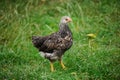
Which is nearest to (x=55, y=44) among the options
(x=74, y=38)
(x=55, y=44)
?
(x=55, y=44)

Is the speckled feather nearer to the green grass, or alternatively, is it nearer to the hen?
the hen

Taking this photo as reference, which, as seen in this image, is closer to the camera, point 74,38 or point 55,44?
point 55,44

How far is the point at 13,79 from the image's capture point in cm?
598

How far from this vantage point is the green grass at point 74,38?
6.31 meters

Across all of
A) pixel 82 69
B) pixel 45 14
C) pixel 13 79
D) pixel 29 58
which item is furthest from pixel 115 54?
pixel 45 14

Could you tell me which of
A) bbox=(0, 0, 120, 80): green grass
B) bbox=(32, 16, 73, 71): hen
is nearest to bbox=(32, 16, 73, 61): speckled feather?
bbox=(32, 16, 73, 71): hen

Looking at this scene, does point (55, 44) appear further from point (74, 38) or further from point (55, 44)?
point (74, 38)

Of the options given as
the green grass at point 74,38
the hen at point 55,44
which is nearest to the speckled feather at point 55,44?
the hen at point 55,44

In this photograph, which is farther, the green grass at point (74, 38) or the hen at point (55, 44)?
the hen at point (55, 44)

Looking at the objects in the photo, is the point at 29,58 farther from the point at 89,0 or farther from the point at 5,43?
the point at 89,0

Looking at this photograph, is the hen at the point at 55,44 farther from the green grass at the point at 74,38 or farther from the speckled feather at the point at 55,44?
the green grass at the point at 74,38

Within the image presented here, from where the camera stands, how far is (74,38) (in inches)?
337

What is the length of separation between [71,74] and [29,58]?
1.40 meters

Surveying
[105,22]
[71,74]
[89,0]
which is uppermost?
[89,0]
